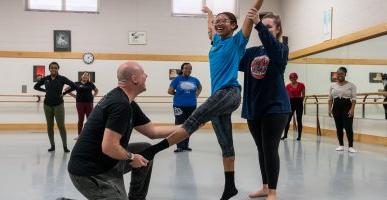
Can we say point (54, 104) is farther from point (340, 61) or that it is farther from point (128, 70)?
point (340, 61)

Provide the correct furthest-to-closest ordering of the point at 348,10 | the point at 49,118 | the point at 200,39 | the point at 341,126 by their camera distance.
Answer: the point at 200,39
the point at 348,10
the point at 341,126
the point at 49,118

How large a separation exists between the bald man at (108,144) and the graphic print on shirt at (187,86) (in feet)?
15.1

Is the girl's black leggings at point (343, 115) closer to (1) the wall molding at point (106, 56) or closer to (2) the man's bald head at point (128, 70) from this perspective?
(2) the man's bald head at point (128, 70)

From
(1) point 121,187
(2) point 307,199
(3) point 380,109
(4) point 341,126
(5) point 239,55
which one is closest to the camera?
(1) point 121,187

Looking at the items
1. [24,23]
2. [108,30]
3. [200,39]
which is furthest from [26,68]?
[200,39]

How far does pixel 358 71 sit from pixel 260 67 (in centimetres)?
700

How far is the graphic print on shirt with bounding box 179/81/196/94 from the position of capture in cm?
713

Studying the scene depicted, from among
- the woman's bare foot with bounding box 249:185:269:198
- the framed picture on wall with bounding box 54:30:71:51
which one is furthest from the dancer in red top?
the framed picture on wall with bounding box 54:30:71:51

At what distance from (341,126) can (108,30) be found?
8.48 metres

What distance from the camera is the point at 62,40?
43.0ft

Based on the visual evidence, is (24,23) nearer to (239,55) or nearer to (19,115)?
(19,115)

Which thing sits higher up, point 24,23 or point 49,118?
point 24,23

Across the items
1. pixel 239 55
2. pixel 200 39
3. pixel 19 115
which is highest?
pixel 200 39

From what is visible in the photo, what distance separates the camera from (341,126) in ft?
24.6
